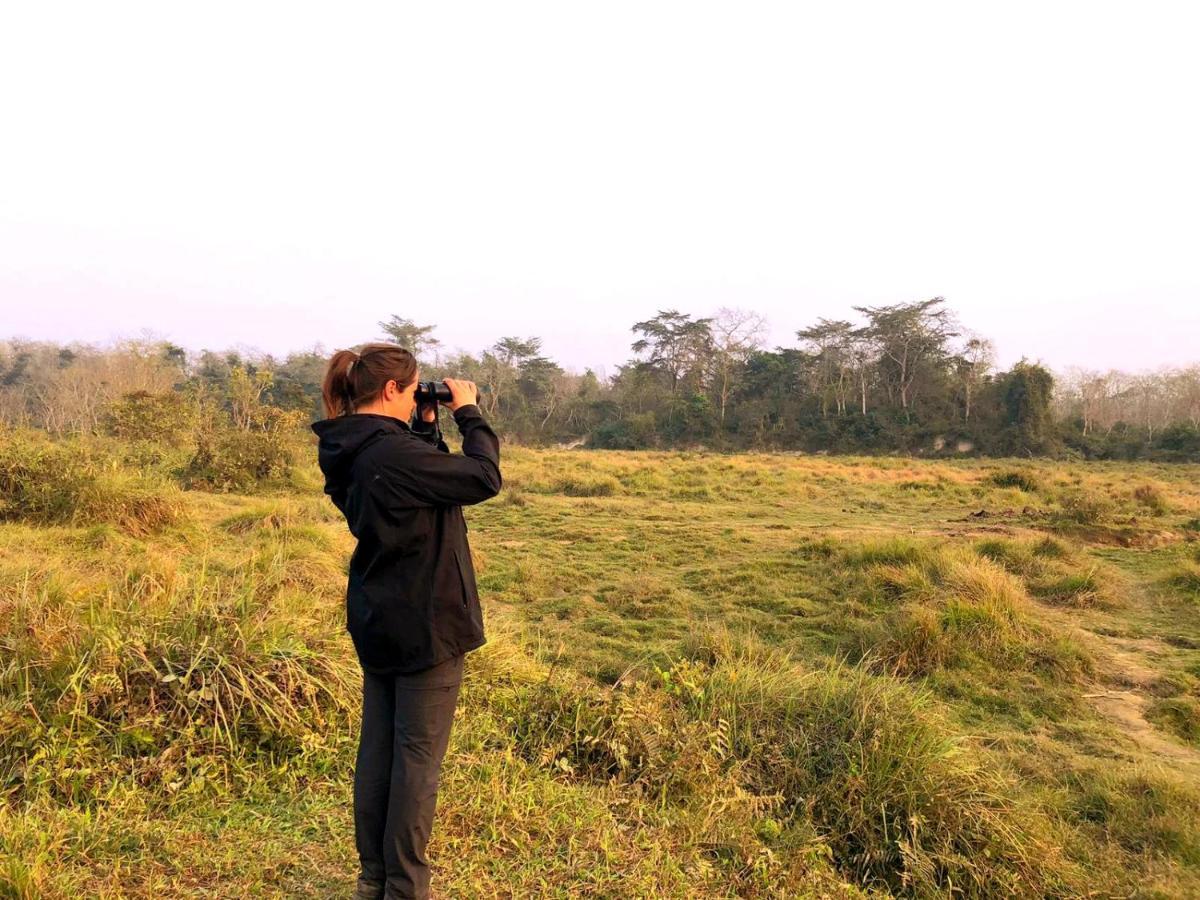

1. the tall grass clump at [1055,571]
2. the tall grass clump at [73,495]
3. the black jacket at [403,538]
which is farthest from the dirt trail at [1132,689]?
the tall grass clump at [73,495]

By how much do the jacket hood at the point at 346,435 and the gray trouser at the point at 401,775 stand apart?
63 centimetres

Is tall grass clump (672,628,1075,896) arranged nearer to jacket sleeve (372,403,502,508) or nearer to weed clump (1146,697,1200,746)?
weed clump (1146,697,1200,746)

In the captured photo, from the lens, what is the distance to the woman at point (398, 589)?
1.84 m

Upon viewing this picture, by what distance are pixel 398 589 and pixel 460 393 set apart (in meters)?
0.64

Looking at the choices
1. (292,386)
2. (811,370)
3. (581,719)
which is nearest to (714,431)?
(811,370)

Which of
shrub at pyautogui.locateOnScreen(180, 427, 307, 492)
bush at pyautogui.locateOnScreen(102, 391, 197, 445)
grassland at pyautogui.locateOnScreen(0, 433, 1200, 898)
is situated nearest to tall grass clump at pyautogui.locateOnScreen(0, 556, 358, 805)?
grassland at pyautogui.locateOnScreen(0, 433, 1200, 898)

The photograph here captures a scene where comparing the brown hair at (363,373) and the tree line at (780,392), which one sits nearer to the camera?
the brown hair at (363,373)

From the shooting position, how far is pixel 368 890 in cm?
195

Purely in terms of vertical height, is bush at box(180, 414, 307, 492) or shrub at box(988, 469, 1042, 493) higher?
bush at box(180, 414, 307, 492)

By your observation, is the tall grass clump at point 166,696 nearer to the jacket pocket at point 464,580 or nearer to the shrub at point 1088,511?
the jacket pocket at point 464,580

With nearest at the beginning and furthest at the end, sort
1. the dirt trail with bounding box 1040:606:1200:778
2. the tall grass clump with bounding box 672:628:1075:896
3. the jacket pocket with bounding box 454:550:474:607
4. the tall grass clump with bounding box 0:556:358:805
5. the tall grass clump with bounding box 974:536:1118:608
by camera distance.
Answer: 1. the jacket pocket with bounding box 454:550:474:607
2. the tall grass clump with bounding box 0:556:358:805
3. the tall grass clump with bounding box 672:628:1075:896
4. the dirt trail with bounding box 1040:606:1200:778
5. the tall grass clump with bounding box 974:536:1118:608

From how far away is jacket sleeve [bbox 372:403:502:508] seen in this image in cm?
181

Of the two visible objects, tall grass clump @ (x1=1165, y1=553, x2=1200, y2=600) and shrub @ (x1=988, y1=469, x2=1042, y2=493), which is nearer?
tall grass clump @ (x1=1165, y1=553, x2=1200, y2=600)

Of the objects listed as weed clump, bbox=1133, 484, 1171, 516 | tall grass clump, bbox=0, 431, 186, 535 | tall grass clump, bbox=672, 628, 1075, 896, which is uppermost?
tall grass clump, bbox=0, 431, 186, 535
